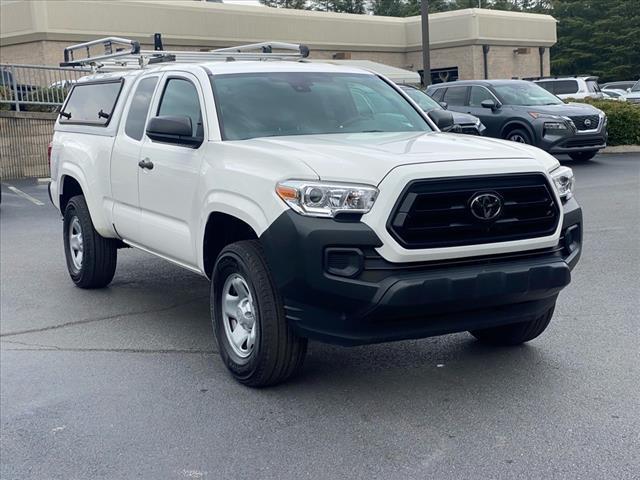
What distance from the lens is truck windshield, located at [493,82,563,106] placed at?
1886 centimetres

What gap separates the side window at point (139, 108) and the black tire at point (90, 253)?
1.22 meters

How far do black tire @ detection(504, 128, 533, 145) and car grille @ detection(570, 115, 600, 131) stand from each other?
0.96m

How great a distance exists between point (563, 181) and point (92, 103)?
4741mm

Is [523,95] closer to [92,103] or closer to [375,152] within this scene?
[92,103]

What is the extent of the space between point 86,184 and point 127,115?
0.91 meters

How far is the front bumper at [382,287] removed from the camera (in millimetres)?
4707

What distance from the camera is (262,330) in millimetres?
5160

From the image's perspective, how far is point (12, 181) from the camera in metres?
19.6

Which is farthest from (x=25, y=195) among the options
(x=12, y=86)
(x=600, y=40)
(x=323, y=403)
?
(x=600, y=40)

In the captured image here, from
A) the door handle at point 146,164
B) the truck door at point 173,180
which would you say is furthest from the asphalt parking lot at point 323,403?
the door handle at point 146,164

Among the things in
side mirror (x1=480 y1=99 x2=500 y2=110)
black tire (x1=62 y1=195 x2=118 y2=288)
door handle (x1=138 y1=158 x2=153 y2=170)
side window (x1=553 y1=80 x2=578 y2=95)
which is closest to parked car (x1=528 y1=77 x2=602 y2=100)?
side window (x1=553 y1=80 x2=578 y2=95)

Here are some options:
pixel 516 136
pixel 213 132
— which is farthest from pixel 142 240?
pixel 516 136

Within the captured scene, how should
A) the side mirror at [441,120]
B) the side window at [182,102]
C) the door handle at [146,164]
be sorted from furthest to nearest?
the side mirror at [441,120] → the door handle at [146,164] → the side window at [182,102]

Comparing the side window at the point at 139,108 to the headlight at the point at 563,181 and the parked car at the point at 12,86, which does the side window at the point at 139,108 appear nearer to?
the headlight at the point at 563,181
